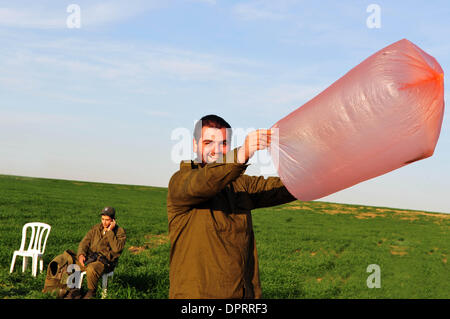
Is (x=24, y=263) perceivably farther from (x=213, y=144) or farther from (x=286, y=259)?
(x=213, y=144)

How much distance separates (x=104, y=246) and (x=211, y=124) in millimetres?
6216

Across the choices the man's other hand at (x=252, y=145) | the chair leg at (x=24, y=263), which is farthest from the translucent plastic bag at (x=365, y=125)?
the chair leg at (x=24, y=263)

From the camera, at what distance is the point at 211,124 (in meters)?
2.89

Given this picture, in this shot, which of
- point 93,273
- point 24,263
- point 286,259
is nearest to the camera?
point 93,273

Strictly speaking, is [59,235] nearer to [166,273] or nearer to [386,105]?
[166,273]

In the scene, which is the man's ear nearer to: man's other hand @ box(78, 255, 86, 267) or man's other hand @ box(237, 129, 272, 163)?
man's other hand @ box(237, 129, 272, 163)

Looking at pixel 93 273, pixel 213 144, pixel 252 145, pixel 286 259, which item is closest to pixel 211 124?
pixel 213 144

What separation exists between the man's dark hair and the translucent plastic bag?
0.32m

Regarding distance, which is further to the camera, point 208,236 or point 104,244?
point 104,244

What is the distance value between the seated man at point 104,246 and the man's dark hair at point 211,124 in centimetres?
577

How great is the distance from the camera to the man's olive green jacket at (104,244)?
8.42 metres

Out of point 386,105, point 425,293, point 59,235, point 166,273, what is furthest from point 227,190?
point 59,235

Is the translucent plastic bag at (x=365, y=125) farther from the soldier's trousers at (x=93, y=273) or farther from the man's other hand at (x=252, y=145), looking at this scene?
the soldier's trousers at (x=93, y=273)
